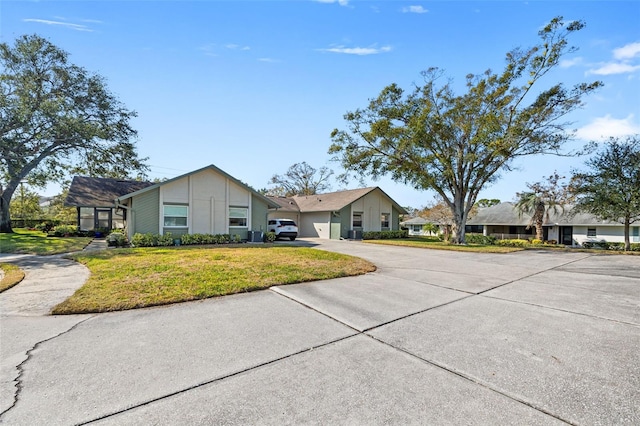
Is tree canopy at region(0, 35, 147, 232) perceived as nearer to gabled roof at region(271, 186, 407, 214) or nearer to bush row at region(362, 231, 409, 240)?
gabled roof at region(271, 186, 407, 214)

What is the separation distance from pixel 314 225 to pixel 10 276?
21106 mm

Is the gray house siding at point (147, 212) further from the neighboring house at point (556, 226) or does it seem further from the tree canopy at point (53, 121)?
the neighboring house at point (556, 226)

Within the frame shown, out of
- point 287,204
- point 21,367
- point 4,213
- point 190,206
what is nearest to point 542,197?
point 287,204

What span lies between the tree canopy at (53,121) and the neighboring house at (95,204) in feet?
6.27

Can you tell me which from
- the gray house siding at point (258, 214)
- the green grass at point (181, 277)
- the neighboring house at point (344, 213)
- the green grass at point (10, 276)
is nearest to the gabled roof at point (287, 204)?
the neighboring house at point (344, 213)

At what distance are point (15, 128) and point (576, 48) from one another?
35.2m

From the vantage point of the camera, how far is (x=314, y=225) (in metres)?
27.4

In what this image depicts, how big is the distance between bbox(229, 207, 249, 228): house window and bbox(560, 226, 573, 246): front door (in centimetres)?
3258

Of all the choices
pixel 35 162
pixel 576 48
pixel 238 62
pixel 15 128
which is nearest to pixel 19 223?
pixel 35 162

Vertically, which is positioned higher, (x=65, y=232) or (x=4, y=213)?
(x=4, y=213)

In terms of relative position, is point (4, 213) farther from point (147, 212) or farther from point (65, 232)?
point (147, 212)

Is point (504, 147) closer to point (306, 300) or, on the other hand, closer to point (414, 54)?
point (414, 54)

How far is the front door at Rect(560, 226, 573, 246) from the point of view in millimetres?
30733

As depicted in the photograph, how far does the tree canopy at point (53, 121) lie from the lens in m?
18.5
